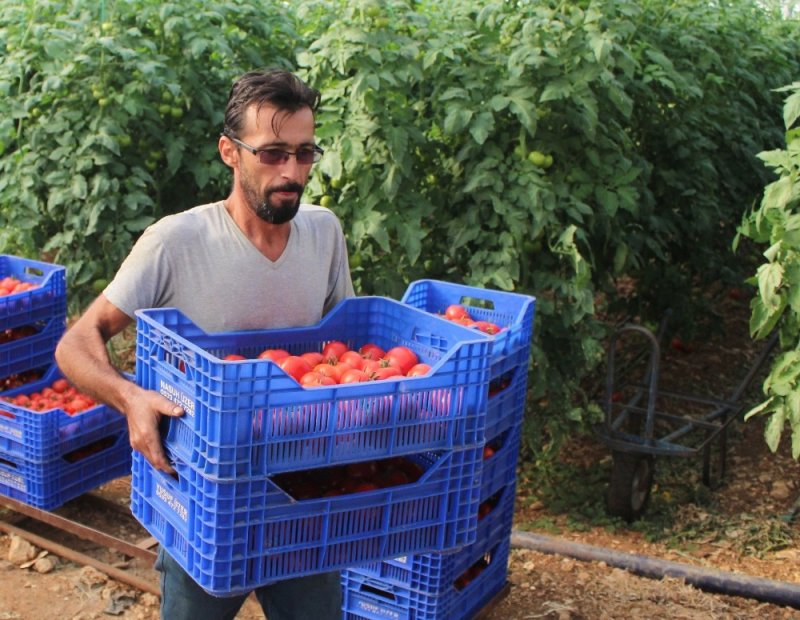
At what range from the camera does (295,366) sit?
223 centimetres

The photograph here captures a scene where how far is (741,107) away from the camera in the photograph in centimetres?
648

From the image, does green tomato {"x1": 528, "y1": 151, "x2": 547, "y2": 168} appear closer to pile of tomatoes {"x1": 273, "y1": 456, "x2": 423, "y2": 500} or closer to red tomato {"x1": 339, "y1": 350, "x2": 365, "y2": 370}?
red tomato {"x1": 339, "y1": 350, "x2": 365, "y2": 370}

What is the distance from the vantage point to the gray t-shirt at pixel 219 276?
2.38 metres

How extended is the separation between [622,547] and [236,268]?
2809mm

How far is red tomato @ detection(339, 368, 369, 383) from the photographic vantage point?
2141 millimetres

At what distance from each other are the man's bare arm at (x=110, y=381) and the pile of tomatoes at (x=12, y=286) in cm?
209

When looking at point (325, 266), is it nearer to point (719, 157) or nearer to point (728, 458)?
point (728, 458)

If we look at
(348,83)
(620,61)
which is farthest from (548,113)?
(348,83)

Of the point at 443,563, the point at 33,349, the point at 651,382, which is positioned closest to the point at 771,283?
the point at 651,382

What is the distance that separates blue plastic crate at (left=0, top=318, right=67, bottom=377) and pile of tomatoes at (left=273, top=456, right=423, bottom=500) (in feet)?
8.21

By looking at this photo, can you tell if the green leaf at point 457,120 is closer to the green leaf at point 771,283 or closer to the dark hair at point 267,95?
the green leaf at point 771,283

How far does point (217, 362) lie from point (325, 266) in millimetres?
849

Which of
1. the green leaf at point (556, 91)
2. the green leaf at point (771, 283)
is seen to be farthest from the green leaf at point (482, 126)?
the green leaf at point (771, 283)

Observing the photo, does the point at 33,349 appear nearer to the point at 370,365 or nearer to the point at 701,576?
the point at 370,365
